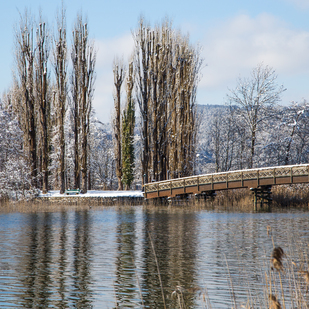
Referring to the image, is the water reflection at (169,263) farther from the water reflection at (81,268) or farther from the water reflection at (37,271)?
the water reflection at (37,271)

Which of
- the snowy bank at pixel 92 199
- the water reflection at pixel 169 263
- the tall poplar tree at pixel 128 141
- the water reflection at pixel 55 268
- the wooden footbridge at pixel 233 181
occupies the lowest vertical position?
the water reflection at pixel 169 263

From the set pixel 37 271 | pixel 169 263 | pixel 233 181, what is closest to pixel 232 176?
pixel 233 181

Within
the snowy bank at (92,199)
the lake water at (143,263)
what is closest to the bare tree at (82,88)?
the snowy bank at (92,199)

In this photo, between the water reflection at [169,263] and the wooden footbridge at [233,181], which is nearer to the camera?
the water reflection at [169,263]

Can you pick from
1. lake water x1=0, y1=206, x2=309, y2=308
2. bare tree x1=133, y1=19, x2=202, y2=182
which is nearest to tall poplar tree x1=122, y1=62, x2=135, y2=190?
bare tree x1=133, y1=19, x2=202, y2=182

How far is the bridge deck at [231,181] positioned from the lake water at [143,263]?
1056cm

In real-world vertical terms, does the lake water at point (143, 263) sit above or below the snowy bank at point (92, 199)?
below

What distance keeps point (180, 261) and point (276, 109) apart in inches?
1372

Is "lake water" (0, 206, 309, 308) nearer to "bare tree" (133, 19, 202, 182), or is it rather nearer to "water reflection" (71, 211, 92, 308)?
"water reflection" (71, 211, 92, 308)

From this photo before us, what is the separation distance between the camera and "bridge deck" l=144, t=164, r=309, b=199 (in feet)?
97.2

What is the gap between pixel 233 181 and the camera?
32.0 m

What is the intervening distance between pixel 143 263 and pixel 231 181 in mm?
22325

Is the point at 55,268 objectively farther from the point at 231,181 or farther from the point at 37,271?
the point at 231,181

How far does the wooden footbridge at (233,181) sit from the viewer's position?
29672mm
